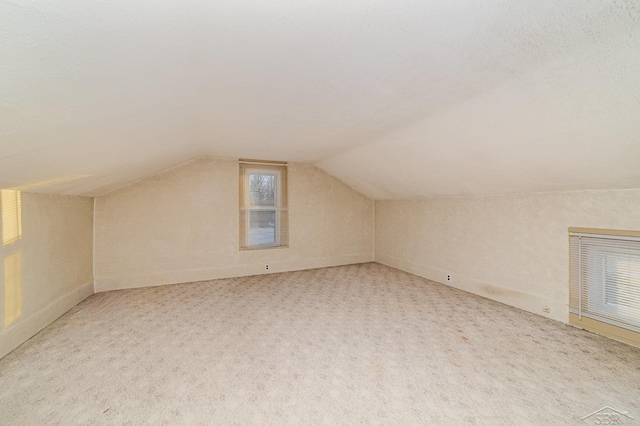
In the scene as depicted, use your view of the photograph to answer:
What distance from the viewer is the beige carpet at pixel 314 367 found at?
1.79m

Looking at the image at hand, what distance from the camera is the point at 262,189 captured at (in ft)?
18.0

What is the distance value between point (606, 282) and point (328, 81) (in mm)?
3285

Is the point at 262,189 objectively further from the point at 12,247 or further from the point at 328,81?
the point at 328,81

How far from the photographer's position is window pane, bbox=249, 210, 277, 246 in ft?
17.7

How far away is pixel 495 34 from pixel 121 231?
5.05 m

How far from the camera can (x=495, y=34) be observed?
4.65 ft

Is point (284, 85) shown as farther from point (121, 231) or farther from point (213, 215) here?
point (121, 231)

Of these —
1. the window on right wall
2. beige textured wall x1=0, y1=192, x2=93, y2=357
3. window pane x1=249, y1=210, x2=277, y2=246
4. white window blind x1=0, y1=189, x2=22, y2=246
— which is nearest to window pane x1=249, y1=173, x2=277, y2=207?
window pane x1=249, y1=210, x2=277, y2=246

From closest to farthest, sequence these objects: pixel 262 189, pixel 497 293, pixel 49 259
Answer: pixel 49 259 < pixel 497 293 < pixel 262 189

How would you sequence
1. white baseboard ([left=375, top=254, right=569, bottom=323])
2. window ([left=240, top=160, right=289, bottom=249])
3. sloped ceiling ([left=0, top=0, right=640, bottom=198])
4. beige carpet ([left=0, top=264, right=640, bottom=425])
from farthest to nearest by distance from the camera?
1. window ([left=240, top=160, right=289, bottom=249])
2. white baseboard ([left=375, top=254, right=569, bottom=323])
3. beige carpet ([left=0, top=264, right=640, bottom=425])
4. sloped ceiling ([left=0, top=0, right=640, bottom=198])

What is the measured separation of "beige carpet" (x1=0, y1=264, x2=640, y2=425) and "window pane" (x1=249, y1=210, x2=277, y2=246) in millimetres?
1874

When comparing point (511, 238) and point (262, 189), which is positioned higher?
point (262, 189)

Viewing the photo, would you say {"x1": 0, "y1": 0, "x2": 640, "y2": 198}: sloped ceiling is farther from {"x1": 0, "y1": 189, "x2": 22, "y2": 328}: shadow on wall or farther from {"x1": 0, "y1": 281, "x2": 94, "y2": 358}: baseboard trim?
{"x1": 0, "y1": 281, "x2": 94, "y2": 358}: baseboard trim

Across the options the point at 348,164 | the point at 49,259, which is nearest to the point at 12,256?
the point at 49,259
